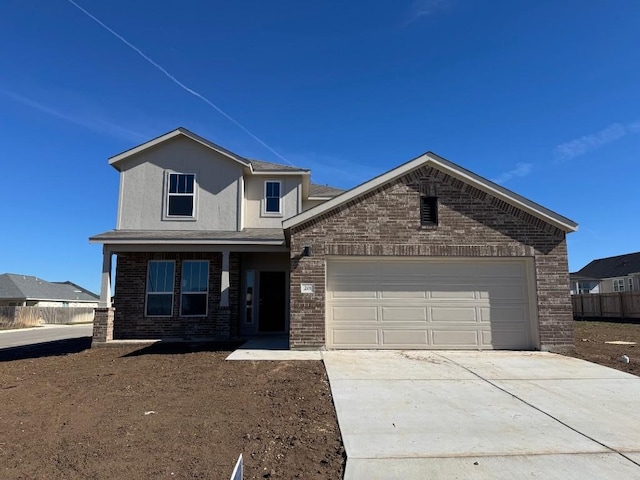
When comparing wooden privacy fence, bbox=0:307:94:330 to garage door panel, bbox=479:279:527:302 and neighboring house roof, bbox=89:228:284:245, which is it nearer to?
neighboring house roof, bbox=89:228:284:245

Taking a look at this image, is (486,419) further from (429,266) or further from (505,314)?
(505,314)

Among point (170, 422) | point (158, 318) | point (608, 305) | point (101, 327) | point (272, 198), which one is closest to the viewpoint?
point (170, 422)

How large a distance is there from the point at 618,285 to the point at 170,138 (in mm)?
41958

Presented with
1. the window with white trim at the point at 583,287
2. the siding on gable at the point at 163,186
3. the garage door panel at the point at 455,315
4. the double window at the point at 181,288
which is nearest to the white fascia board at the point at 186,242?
the double window at the point at 181,288

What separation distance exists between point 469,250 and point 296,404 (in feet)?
21.7

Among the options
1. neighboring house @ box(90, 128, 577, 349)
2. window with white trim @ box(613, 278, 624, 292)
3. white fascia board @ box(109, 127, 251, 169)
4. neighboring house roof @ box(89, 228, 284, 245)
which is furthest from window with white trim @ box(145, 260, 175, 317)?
window with white trim @ box(613, 278, 624, 292)

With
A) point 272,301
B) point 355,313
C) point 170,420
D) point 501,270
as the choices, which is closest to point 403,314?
point 355,313

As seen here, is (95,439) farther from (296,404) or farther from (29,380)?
(29,380)

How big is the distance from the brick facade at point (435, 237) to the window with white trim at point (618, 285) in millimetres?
36123

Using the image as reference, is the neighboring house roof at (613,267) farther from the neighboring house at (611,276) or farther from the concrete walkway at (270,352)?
the concrete walkway at (270,352)

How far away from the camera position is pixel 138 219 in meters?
15.2

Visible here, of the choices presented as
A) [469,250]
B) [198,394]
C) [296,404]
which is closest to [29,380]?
[198,394]

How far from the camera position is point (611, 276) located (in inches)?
1649

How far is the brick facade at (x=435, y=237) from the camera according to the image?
37.0 ft
